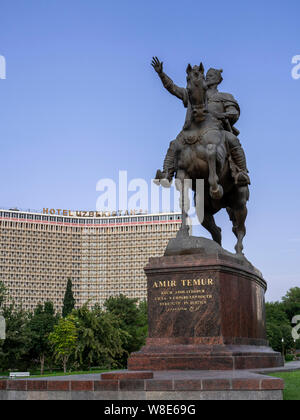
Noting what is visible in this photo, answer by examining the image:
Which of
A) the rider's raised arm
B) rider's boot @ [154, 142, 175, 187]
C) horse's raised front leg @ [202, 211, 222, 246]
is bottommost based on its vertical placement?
horse's raised front leg @ [202, 211, 222, 246]

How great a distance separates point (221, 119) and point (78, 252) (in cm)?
13749

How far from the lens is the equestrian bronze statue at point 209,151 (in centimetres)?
1194

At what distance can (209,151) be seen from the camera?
1181 centimetres

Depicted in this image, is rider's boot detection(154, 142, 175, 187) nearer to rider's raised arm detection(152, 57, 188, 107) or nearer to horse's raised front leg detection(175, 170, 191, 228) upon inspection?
horse's raised front leg detection(175, 170, 191, 228)

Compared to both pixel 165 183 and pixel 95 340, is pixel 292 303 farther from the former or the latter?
pixel 165 183

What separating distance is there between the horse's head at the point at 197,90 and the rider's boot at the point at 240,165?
130 centimetres

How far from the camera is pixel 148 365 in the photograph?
10203 millimetres

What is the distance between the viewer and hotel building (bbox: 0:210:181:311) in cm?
13762

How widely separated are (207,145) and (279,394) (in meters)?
6.76

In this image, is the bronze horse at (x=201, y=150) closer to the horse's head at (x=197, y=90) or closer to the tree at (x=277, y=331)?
the horse's head at (x=197, y=90)

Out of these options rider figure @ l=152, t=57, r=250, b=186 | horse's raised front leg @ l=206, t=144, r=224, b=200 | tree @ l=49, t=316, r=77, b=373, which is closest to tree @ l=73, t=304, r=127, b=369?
tree @ l=49, t=316, r=77, b=373

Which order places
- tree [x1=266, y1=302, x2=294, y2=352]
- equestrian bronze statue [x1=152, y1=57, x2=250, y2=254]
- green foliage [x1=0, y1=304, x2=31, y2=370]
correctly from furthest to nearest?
1. tree [x1=266, y1=302, x2=294, y2=352]
2. green foliage [x1=0, y1=304, x2=31, y2=370]
3. equestrian bronze statue [x1=152, y1=57, x2=250, y2=254]

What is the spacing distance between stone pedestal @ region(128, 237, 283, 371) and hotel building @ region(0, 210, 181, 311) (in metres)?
126
